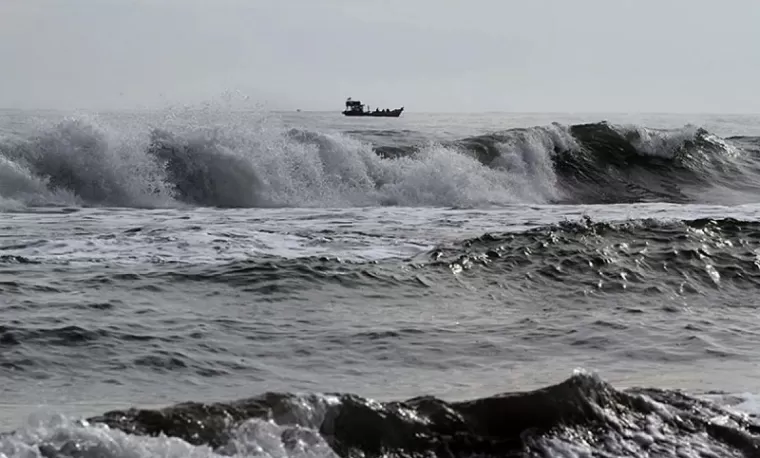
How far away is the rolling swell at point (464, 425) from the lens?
4477 mm

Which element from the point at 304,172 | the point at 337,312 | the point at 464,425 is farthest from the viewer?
the point at 304,172

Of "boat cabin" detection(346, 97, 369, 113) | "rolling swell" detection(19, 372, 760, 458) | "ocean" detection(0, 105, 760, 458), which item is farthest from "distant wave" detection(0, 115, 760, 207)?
"boat cabin" detection(346, 97, 369, 113)

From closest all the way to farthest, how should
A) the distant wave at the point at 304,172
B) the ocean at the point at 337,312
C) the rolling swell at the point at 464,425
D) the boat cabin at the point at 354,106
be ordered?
the rolling swell at the point at 464,425 < the ocean at the point at 337,312 < the distant wave at the point at 304,172 < the boat cabin at the point at 354,106

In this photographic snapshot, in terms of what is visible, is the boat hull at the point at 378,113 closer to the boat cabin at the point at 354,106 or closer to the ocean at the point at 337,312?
the boat cabin at the point at 354,106

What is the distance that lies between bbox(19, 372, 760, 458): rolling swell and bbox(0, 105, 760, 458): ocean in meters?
0.01

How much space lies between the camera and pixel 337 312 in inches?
307

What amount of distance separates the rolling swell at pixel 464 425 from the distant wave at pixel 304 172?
11253 mm

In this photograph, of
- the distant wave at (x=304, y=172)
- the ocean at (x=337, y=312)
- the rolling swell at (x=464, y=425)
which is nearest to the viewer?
the rolling swell at (x=464, y=425)

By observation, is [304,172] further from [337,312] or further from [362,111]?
[362,111]

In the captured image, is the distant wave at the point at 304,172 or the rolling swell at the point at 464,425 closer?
the rolling swell at the point at 464,425

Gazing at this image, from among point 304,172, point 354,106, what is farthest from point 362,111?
point 304,172

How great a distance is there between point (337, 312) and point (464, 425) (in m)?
3.11

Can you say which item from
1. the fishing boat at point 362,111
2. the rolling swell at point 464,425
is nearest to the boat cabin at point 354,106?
the fishing boat at point 362,111

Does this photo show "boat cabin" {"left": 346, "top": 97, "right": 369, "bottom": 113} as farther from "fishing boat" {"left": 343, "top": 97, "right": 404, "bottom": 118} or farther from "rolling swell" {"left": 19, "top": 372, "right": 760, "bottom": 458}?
"rolling swell" {"left": 19, "top": 372, "right": 760, "bottom": 458}
